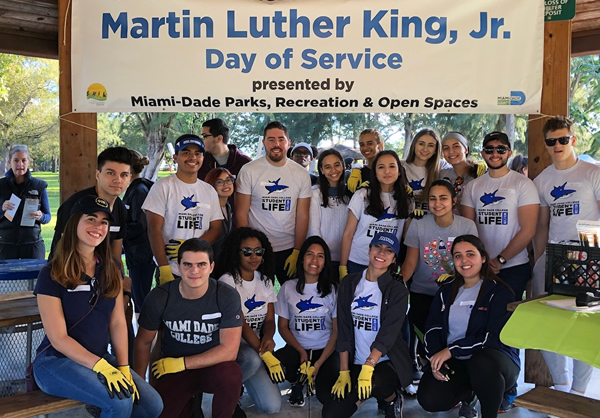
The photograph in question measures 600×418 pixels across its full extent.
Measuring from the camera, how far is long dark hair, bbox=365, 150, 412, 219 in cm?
420

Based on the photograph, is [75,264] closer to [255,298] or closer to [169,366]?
[169,366]

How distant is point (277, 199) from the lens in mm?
4434

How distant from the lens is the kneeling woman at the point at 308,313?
408 centimetres

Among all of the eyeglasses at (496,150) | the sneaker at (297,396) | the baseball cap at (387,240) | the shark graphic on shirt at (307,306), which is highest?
the eyeglasses at (496,150)

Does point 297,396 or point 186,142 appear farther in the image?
point 186,142

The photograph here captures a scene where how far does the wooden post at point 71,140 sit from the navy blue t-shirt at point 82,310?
4.99ft

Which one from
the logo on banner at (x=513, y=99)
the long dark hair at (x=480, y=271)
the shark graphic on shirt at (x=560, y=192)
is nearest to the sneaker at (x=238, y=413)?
the long dark hair at (x=480, y=271)

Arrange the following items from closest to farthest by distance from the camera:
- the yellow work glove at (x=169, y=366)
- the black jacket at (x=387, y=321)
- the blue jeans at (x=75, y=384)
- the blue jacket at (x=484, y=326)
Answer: the blue jeans at (x=75, y=384) < the yellow work glove at (x=169, y=366) < the blue jacket at (x=484, y=326) < the black jacket at (x=387, y=321)

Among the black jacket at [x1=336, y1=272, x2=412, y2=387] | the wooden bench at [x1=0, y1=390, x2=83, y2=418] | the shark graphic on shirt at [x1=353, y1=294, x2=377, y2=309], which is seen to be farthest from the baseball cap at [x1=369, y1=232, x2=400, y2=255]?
the wooden bench at [x1=0, y1=390, x2=83, y2=418]

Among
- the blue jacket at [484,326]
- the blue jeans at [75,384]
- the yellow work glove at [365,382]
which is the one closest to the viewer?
the blue jeans at [75,384]

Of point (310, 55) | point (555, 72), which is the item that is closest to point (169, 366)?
point (310, 55)

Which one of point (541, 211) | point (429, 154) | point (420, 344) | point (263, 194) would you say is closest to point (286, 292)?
point (263, 194)

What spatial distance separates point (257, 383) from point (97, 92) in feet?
7.76

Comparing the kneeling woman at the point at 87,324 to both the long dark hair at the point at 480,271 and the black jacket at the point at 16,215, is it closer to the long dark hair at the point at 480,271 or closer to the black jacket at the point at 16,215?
the long dark hair at the point at 480,271
